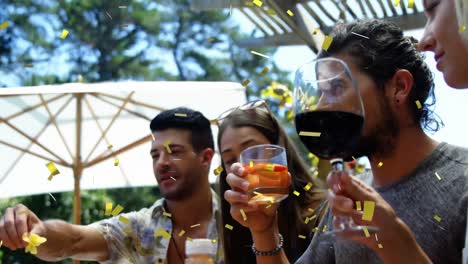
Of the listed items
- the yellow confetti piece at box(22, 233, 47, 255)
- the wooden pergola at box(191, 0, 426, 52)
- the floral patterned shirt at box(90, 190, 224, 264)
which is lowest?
the floral patterned shirt at box(90, 190, 224, 264)

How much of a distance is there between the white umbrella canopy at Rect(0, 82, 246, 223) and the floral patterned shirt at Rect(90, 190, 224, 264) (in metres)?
1.24

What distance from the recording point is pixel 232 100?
3730 millimetres

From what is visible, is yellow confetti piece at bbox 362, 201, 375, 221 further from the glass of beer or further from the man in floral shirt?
the man in floral shirt

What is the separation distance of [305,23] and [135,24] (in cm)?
839

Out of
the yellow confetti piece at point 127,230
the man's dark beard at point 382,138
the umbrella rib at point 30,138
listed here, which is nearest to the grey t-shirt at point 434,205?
the man's dark beard at point 382,138

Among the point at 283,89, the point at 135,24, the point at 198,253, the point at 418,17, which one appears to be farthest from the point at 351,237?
the point at 135,24

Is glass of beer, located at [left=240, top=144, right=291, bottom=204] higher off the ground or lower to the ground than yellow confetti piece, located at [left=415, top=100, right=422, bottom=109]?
lower

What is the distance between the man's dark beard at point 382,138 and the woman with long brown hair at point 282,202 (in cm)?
39

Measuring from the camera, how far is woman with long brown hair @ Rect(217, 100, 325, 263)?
5.97ft

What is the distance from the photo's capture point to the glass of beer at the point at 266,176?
1.29 meters

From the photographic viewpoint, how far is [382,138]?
4.50ft

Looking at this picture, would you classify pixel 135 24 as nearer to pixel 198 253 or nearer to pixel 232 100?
pixel 232 100

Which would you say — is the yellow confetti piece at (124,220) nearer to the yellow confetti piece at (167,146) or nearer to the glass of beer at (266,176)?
the yellow confetti piece at (167,146)

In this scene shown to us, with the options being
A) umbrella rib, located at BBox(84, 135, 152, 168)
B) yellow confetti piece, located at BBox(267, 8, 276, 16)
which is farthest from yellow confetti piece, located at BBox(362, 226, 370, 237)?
umbrella rib, located at BBox(84, 135, 152, 168)
